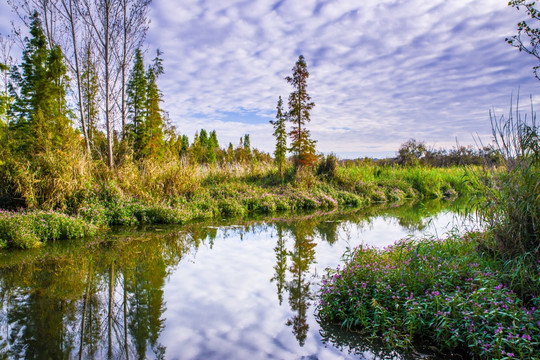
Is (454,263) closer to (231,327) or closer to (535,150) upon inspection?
(535,150)

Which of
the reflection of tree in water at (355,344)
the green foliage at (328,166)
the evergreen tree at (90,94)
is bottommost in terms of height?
the reflection of tree in water at (355,344)

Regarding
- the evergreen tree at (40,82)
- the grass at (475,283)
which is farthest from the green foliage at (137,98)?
the grass at (475,283)

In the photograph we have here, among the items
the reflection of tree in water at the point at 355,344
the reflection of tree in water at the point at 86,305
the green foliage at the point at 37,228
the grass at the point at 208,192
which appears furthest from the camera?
the grass at the point at 208,192

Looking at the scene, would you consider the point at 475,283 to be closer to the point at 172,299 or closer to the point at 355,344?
the point at 355,344

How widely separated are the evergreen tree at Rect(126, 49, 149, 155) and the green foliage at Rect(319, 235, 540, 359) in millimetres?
16054

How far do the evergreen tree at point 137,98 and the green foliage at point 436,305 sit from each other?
16.1m

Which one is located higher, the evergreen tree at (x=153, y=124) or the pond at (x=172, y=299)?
the evergreen tree at (x=153, y=124)

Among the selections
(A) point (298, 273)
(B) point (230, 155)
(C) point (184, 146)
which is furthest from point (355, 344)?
(C) point (184, 146)

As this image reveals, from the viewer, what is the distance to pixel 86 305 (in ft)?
15.1

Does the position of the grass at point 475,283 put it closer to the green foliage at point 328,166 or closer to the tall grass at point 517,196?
the tall grass at point 517,196

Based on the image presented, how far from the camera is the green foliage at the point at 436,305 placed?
3080mm

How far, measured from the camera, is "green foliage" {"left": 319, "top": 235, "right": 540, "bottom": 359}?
10.1 feet

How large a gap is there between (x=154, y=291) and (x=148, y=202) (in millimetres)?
6644

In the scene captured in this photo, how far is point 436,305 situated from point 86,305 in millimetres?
4578
